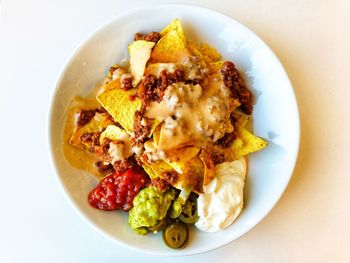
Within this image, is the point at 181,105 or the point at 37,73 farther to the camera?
the point at 37,73

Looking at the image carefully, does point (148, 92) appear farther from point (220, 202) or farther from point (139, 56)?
point (220, 202)

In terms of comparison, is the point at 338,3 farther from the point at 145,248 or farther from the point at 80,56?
the point at 145,248

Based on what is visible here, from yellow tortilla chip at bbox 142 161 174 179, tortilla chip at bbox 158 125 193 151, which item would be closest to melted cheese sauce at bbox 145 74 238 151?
tortilla chip at bbox 158 125 193 151

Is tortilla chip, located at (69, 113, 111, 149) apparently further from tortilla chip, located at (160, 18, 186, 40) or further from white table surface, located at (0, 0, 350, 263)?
tortilla chip, located at (160, 18, 186, 40)

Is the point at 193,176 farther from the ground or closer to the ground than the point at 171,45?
closer to the ground

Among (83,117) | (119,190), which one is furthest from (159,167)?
(83,117)

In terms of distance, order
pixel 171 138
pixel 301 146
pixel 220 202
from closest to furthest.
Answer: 1. pixel 171 138
2. pixel 220 202
3. pixel 301 146

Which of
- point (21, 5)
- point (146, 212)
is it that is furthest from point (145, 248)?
point (21, 5)
